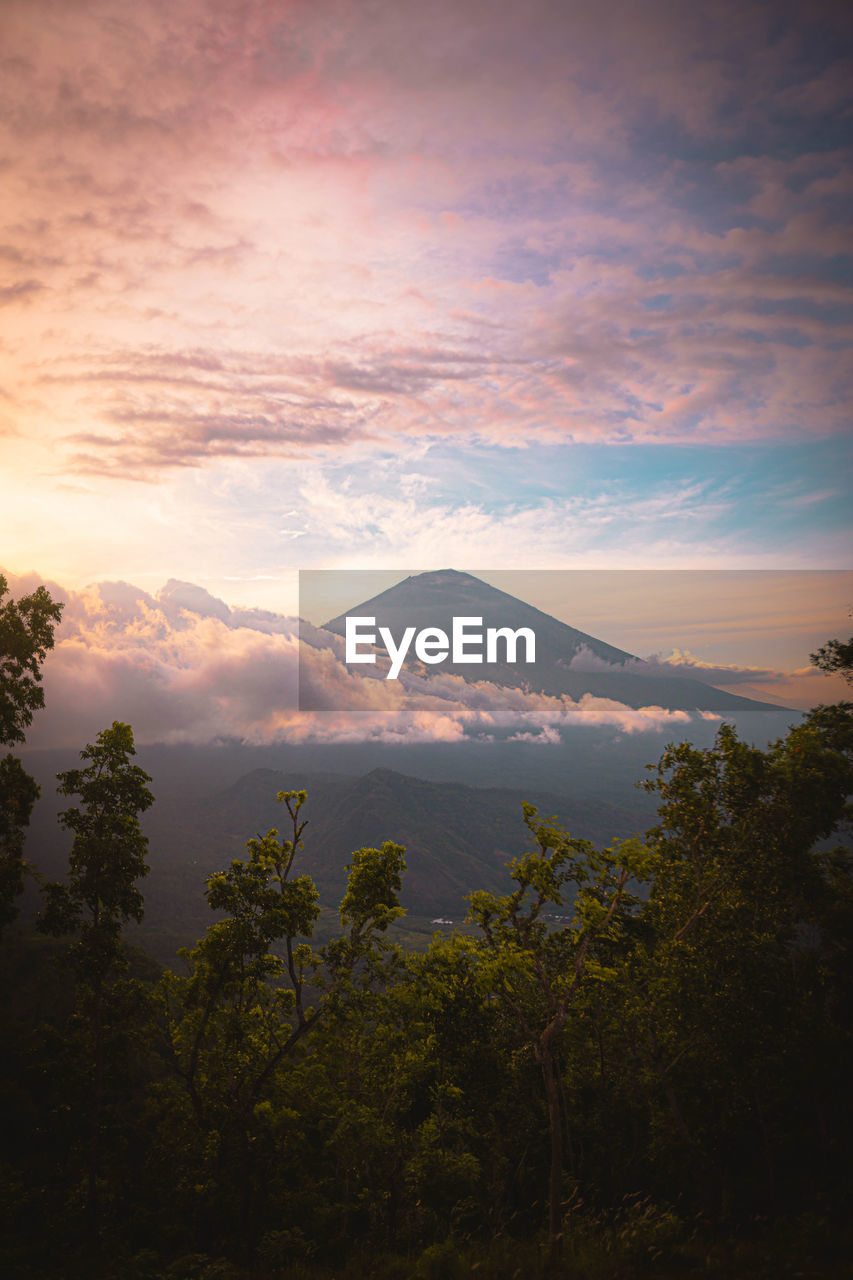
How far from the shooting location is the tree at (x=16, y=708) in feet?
59.0

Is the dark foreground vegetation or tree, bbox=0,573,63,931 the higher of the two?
tree, bbox=0,573,63,931

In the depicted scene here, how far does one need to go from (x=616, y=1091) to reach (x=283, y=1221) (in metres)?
13.0

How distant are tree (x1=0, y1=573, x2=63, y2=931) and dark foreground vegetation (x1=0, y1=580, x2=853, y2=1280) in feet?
0.25

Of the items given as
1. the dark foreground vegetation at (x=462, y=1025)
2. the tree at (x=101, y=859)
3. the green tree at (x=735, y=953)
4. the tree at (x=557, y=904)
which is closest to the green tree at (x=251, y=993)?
the dark foreground vegetation at (x=462, y=1025)

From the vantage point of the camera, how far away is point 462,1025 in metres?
19.7

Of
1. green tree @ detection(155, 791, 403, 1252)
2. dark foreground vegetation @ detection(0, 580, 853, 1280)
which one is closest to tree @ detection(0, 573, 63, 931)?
dark foreground vegetation @ detection(0, 580, 853, 1280)

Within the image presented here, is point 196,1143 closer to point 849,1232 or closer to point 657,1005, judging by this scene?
point 657,1005

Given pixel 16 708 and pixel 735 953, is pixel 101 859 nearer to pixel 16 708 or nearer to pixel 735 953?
pixel 16 708

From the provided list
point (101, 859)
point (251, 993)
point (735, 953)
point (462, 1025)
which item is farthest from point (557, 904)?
point (101, 859)

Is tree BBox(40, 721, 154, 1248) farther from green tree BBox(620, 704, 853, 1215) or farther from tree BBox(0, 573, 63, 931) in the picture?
green tree BBox(620, 704, 853, 1215)

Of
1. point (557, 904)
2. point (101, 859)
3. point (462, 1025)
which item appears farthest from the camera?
point (462, 1025)

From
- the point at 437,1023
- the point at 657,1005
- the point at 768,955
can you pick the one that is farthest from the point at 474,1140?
the point at 768,955

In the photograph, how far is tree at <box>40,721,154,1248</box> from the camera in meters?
19.0

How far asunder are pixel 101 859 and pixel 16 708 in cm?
516
